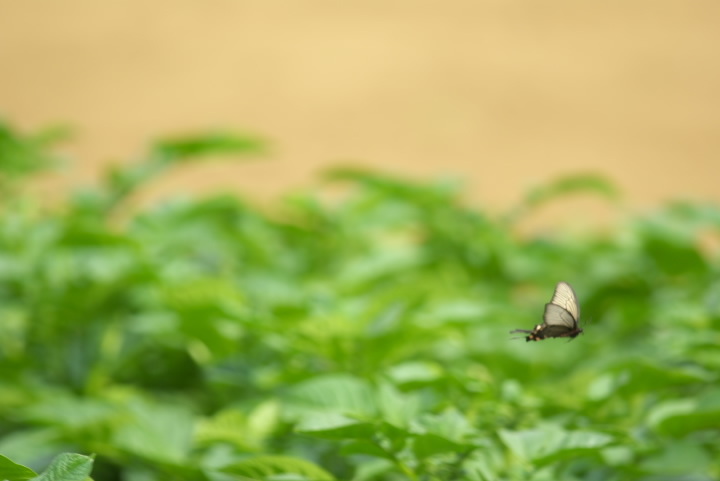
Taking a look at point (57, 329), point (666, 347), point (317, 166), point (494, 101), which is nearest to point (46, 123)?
point (317, 166)

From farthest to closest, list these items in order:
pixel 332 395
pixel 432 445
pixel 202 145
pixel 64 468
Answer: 1. pixel 202 145
2. pixel 332 395
3. pixel 432 445
4. pixel 64 468

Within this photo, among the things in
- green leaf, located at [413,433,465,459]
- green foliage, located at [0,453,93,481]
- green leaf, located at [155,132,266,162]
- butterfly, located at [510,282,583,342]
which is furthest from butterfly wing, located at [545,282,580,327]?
green leaf, located at [155,132,266,162]

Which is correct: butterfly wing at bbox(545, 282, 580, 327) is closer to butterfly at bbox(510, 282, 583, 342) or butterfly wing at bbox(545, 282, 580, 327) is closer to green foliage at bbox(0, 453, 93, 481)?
butterfly at bbox(510, 282, 583, 342)

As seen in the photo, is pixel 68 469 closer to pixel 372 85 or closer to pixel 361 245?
pixel 361 245

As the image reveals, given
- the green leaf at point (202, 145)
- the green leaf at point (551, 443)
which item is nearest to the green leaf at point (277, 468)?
the green leaf at point (551, 443)

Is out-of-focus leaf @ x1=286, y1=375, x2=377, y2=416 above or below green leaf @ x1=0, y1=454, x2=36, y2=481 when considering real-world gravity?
above

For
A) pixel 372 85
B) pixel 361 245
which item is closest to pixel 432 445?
pixel 361 245

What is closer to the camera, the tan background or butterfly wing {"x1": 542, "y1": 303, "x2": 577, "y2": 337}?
butterfly wing {"x1": 542, "y1": 303, "x2": 577, "y2": 337}
